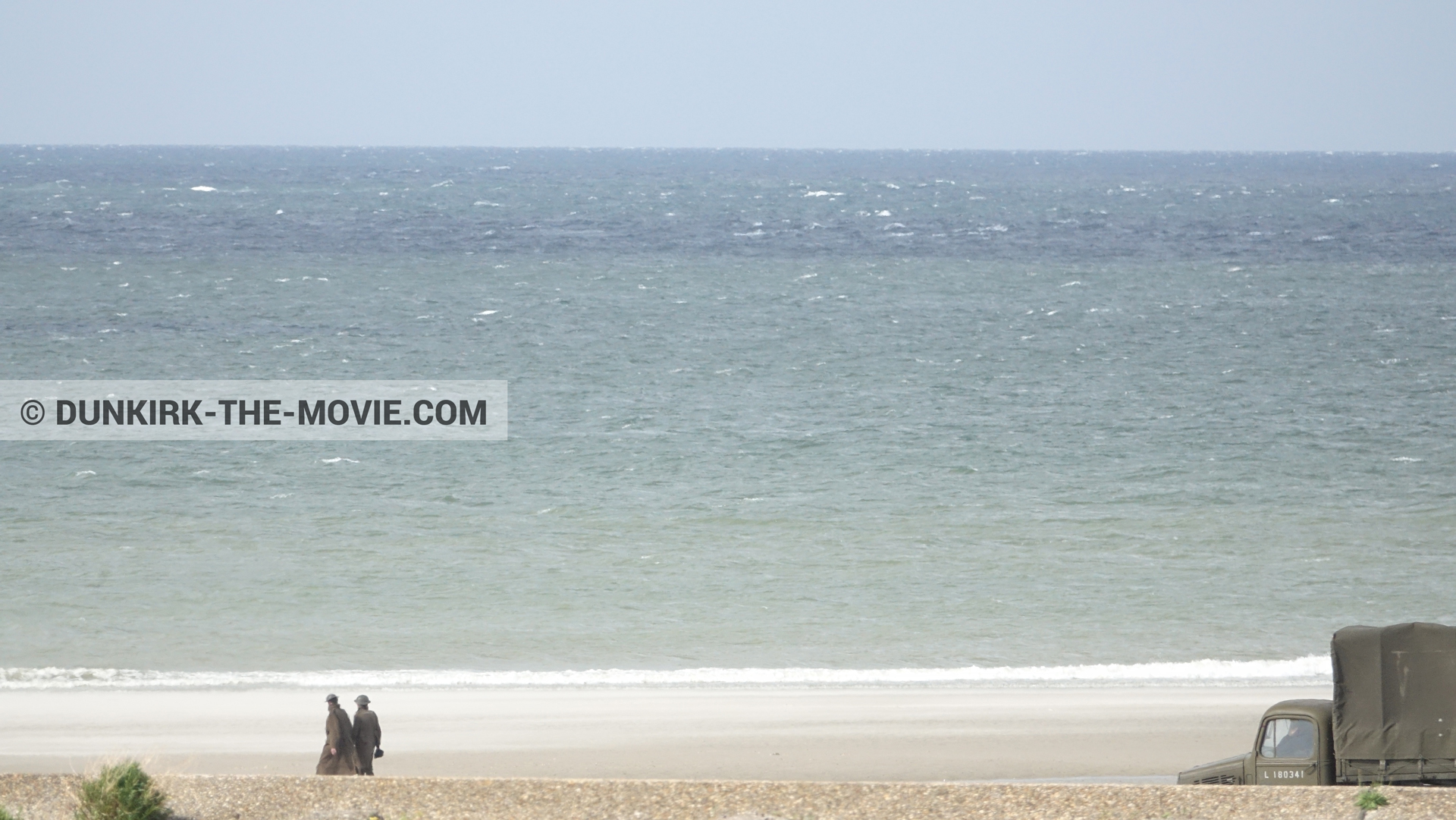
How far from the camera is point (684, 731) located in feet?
53.0

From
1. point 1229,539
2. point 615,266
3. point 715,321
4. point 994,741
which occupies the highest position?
point 615,266

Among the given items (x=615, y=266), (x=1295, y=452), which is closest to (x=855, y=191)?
(x=615, y=266)

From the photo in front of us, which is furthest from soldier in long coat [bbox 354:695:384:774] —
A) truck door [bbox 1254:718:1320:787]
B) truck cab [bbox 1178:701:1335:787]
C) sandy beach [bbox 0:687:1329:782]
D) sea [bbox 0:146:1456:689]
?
truck door [bbox 1254:718:1320:787]

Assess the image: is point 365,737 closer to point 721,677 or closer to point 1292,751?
point 721,677

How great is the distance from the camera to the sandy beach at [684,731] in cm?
1481

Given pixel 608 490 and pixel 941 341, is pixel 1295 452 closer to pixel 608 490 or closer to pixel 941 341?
pixel 608 490

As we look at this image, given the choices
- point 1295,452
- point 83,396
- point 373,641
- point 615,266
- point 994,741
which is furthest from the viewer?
point 615,266

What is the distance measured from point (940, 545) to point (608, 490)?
24.9 ft

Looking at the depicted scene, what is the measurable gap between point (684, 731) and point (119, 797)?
719 cm

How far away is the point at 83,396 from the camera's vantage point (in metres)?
38.6

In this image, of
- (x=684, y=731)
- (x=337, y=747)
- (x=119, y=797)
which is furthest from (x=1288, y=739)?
(x=119, y=797)

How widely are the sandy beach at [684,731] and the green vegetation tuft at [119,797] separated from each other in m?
3.40

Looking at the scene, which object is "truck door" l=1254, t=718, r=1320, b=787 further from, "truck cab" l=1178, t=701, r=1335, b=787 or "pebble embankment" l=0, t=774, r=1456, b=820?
"pebble embankment" l=0, t=774, r=1456, b=820

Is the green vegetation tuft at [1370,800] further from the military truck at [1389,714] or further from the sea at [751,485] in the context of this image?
the sea at [751,485]
